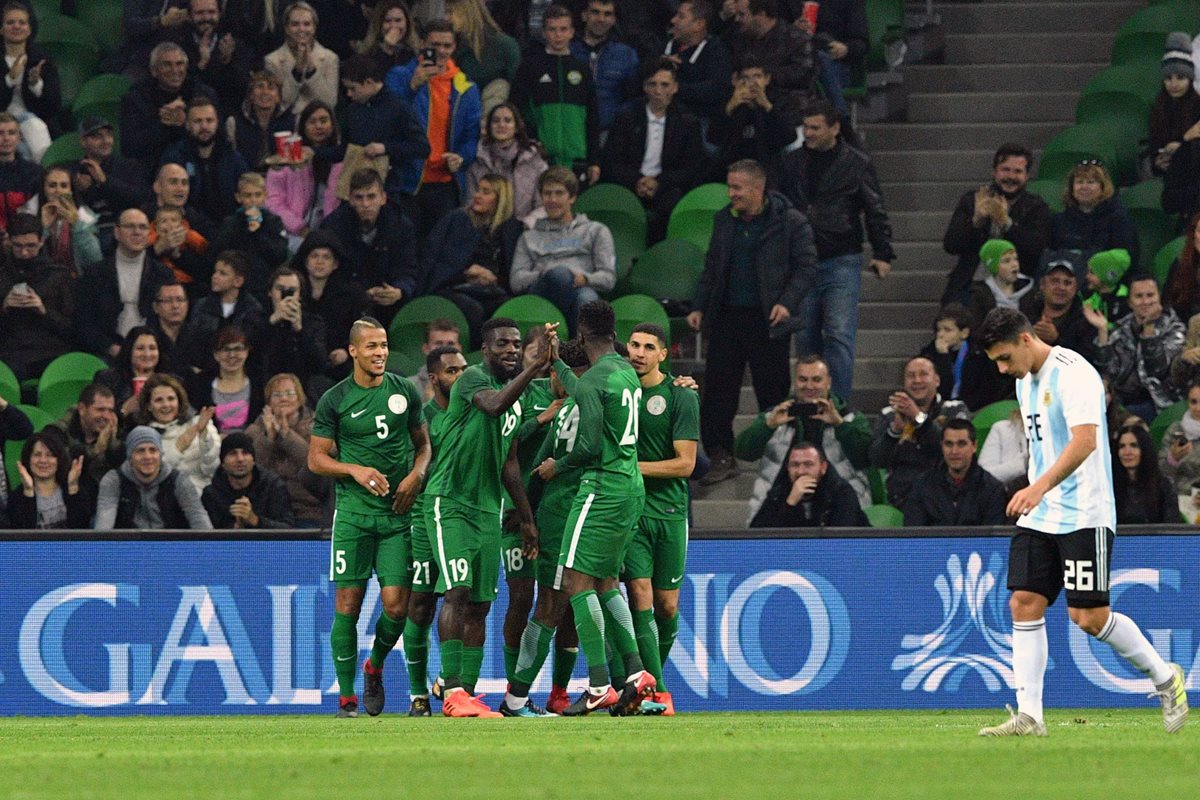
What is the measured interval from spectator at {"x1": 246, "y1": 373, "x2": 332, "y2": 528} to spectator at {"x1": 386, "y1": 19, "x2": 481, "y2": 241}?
2857 mm

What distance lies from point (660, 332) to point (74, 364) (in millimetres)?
5892

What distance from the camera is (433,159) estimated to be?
715 inches

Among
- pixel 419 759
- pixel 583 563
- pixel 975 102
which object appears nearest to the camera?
pixel 419 759

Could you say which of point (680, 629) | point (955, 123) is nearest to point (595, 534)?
point (680, 629)

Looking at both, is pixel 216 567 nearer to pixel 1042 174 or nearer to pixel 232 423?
pixel 232 423

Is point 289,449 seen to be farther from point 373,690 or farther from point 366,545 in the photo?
point 373,690

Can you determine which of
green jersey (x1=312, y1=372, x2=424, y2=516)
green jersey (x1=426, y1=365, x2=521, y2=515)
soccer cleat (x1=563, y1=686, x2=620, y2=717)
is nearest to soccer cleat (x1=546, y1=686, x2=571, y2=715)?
soccer cleat (x1=563, y1=686, x2=620, y2=717)

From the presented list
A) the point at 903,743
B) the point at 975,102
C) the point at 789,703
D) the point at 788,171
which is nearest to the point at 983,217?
the point at 788,171

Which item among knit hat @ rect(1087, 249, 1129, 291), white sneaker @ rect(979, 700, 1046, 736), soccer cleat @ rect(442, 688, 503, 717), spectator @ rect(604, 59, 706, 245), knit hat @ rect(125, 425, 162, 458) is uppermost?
spectator @ rect(604, 59, 706, 245)

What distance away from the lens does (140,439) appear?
49.0 feet

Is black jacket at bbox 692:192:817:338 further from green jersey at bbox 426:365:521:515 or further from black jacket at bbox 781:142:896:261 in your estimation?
green jersey at bbox 426:365:521:515

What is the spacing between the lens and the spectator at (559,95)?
1812cm

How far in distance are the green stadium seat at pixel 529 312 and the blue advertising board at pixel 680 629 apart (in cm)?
273

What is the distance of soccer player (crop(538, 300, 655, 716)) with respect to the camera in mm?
11703
